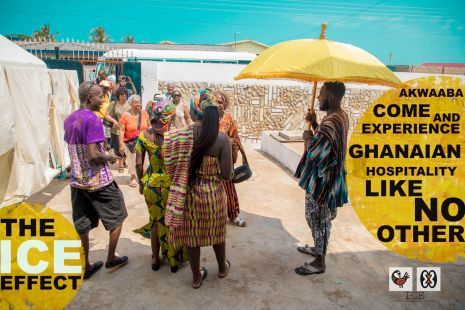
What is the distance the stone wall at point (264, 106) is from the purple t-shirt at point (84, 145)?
750cm

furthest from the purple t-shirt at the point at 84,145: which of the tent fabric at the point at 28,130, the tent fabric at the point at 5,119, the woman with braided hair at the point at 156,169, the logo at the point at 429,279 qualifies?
the logo at the point at 429,279

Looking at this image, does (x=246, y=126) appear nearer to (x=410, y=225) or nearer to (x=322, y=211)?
(x=410, y=225)

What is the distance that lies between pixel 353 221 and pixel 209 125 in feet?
10.4

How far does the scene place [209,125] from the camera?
2.63m

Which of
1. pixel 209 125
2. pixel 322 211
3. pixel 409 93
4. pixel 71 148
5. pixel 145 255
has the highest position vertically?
pixel 409 93

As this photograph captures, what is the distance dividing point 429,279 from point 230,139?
8.46 feet

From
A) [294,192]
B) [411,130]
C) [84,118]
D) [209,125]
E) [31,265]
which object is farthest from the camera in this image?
[294,192]

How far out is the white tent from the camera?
4.17 metres

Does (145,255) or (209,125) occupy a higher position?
(209,125)

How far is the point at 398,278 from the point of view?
10.7 feet

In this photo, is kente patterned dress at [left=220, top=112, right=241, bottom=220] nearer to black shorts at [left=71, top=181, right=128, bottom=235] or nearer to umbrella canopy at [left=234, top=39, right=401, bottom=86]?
umbrella canopy at [left=234, top=39, right=401, bottom=86]

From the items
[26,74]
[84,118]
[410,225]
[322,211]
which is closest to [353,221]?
[410,225]

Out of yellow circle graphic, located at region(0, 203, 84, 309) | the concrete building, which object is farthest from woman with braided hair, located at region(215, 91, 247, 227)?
the concrete building

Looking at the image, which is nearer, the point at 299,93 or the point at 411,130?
the point at 411,130
